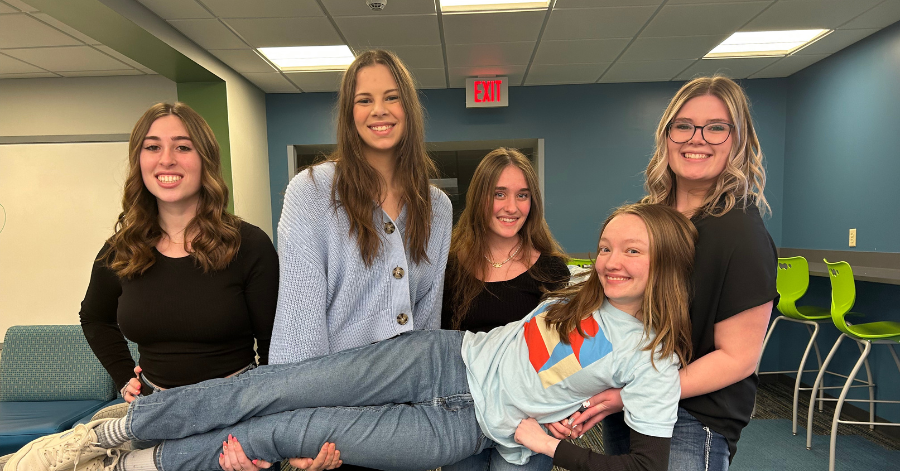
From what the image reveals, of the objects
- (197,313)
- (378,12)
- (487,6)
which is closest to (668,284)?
(197,313)

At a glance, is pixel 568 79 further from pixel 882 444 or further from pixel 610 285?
pixel 610 285

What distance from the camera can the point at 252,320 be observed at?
4.75ft

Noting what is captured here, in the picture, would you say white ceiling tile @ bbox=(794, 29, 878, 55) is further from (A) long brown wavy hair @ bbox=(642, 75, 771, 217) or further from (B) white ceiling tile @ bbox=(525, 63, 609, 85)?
(A) long brown wavy hair @ bbox=(642, 75, 771, 217)

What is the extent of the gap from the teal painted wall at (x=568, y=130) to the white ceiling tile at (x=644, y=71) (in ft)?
0.55

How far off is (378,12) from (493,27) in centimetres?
87

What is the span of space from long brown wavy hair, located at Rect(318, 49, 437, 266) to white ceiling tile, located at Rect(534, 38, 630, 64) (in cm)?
300

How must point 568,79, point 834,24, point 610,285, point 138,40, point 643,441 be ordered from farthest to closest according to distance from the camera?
point 568,79 < point 834,24 < point 138,40 < point 610,285 < point 643,441

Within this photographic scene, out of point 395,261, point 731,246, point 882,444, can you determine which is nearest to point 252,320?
point 395,261

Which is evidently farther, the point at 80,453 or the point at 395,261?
the point at 395,261

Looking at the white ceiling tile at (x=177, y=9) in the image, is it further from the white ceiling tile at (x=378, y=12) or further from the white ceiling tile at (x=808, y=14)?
the white ceiling tile at (x=808, y=14)

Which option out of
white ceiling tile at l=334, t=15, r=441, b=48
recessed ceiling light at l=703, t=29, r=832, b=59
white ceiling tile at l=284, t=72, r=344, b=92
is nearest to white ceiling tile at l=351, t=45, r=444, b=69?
white ceiling tile at l=334, t=15, r=441, b=48

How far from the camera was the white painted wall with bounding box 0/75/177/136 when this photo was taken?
4.70 m

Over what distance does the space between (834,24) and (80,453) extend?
16.3 ft

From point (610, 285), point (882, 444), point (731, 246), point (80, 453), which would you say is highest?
point (731, 246)
